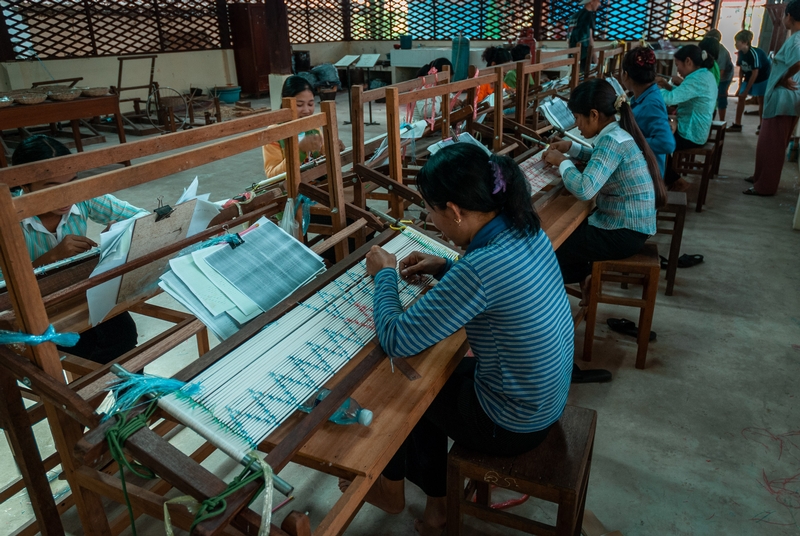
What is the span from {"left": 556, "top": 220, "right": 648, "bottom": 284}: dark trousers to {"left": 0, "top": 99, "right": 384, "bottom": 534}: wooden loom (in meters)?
1.57

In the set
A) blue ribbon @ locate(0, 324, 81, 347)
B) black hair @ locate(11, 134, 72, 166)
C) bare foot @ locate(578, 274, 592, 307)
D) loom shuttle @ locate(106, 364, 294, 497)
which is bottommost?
bare foot @ locate(578, 274, 592, 307)

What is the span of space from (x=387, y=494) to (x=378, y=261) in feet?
2.65

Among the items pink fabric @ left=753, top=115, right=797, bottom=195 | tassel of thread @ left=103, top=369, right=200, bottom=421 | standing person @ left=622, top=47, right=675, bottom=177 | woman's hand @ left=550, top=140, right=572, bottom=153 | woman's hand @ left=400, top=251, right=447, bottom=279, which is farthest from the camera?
pink fabric @ left=753, top=115, right=797, bottom=195

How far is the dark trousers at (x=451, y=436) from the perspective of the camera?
1536mm

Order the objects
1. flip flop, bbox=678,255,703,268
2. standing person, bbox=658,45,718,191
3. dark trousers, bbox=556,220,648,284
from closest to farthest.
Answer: dark trousers, bbox=556,220,648,284
flip flop, bbox=678,255,703,268
standing person, bbox=658,45,718,191

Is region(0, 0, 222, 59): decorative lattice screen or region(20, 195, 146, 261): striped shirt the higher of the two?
region(0, 0, 222, 59): decorative lattice screen

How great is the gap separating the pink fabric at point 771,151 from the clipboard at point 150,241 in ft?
17.5

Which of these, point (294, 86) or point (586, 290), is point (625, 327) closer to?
point (586, 290)

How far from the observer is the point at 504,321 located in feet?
4.53

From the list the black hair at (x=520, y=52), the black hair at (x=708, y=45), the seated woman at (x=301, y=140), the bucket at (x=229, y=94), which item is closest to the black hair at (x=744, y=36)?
the black hair at (x=708, y=45)

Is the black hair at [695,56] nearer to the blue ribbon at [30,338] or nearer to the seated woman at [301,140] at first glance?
the seated woman at [301,140]

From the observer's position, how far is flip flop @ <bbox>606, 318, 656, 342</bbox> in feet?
10.3

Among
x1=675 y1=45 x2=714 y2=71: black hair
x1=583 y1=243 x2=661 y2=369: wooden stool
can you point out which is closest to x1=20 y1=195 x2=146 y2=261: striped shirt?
x1=583 y1=243 x2=661 y2=369: wooden stool

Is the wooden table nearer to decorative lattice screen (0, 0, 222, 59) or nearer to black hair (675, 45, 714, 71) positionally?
decorative lattice screen (0, 0, 222, 59)
